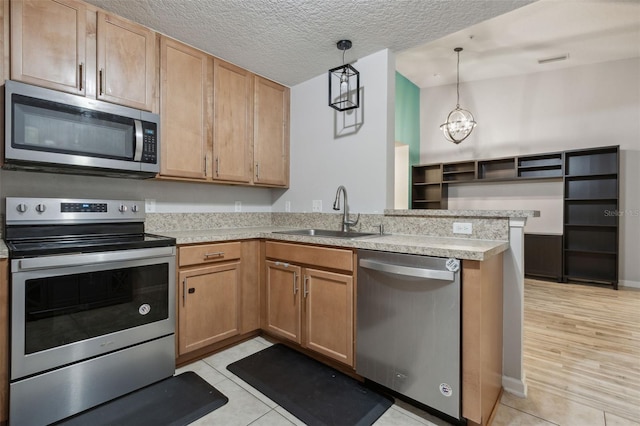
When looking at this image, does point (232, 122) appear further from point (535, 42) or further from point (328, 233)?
point (535, 42)

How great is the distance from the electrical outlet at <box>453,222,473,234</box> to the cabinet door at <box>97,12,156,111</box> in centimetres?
224

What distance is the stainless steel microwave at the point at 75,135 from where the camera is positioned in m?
1.61

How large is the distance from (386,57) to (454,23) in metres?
0.51

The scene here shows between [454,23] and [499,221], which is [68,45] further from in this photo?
[499,221]

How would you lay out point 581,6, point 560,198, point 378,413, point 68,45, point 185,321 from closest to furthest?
point 378,413 → point 68,45 → point 185,321 → point 581,6 → point 560,198

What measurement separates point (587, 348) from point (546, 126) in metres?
3.80

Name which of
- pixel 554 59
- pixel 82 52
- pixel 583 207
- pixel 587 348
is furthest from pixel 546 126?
pixel 82 52

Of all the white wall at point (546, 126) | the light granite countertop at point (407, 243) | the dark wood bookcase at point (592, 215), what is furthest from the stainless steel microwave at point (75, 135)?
the dark wood bookcase at point (592, 215)

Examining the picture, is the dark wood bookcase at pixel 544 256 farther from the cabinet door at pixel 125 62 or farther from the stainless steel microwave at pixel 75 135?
the cabinet door at pixel 125 62

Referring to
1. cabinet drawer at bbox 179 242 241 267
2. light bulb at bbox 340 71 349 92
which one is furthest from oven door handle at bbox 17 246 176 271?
light bulb at bbox 340 71 349 92

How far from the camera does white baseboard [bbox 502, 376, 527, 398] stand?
178 centimetres

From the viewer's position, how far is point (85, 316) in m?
1.62

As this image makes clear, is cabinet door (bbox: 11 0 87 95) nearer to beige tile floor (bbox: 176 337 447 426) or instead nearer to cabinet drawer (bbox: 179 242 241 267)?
cabinet drawer (bbox: 179 242 241 267)

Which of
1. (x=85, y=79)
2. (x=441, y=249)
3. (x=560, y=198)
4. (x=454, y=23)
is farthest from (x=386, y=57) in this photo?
(x=560, y=198)
